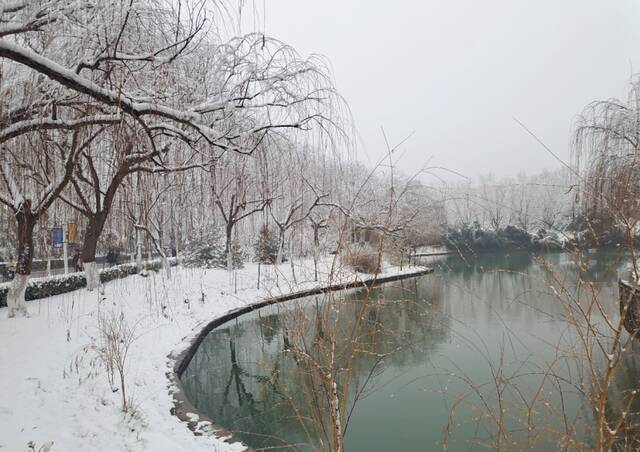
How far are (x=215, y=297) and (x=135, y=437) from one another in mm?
8510

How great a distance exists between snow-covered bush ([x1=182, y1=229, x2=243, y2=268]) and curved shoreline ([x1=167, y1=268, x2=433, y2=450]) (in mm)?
9242

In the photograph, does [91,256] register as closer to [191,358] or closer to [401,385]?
[191,358]

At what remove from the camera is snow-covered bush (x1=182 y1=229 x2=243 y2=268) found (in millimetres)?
19734

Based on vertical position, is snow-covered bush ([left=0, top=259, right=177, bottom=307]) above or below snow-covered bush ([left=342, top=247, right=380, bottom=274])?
below

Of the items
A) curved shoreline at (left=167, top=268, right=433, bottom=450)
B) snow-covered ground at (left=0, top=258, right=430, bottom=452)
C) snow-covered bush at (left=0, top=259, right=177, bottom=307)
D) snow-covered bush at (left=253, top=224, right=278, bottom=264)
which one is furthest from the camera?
snow-covered bush at (left=253, top=224, right=278, bottom=264)

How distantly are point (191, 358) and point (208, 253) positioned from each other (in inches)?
531

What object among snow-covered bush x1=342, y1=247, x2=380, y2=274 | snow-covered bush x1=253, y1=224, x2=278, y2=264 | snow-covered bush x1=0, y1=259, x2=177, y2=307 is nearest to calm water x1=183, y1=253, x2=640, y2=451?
snow-covered bush x1=342, y1=247, x2=380, y2=274

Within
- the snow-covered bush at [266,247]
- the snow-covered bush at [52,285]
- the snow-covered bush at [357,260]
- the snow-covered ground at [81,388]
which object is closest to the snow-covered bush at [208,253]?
the snow-covered bush at [266,247]

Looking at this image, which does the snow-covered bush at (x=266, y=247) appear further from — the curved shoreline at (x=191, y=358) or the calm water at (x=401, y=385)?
the calm water at (x=401, y=385)

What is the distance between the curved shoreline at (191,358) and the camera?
2693 millimetres

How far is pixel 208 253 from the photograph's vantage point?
20141 mm

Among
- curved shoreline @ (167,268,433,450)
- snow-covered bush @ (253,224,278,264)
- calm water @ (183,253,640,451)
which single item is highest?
snow-covered bush @ (253,224,278,264)

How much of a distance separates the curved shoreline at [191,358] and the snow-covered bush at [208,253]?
9242mm

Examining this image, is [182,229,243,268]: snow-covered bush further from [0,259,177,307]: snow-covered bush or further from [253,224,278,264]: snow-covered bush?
[0,259,177,307]: snow-covered bush
